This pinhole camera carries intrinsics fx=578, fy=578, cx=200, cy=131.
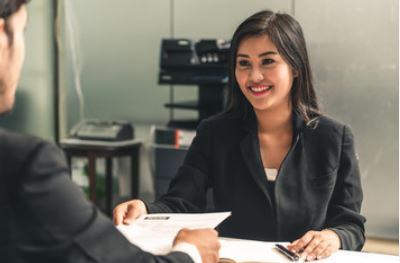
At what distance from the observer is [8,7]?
35.9 inches

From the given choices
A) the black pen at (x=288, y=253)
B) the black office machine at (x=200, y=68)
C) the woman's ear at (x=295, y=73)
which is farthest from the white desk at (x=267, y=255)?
the black office machine at (x=200, y=68)

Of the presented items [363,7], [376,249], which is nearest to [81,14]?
[363,7]

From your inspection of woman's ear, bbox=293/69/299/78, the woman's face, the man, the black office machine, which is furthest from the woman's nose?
the black office machine

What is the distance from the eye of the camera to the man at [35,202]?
2.81 feet

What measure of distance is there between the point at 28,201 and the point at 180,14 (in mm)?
3360

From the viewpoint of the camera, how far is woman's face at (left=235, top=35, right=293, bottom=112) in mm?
1830

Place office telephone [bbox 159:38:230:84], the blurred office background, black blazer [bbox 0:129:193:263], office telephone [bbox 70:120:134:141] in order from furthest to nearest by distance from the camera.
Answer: office telephone [bbox 70:120:134:141], the blurred office background, office telephone [bbox 159:38:230:84], black blazer [bbox 0:129:193:263]

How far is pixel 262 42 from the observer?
183cm

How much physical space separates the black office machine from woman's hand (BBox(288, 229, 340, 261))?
206cm

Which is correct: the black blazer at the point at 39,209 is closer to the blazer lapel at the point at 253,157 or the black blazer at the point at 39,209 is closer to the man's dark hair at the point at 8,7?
the man's dark hair at the point at 8,7

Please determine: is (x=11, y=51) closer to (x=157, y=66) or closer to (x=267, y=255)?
(x=267, y=255)

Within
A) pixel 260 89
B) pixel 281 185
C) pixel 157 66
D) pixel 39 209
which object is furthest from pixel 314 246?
pixel 157 66

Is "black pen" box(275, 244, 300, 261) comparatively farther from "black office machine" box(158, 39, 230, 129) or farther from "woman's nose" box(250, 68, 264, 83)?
"black office machine" box(158, 39, 230, 129)

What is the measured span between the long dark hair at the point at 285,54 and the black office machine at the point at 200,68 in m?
1.52
